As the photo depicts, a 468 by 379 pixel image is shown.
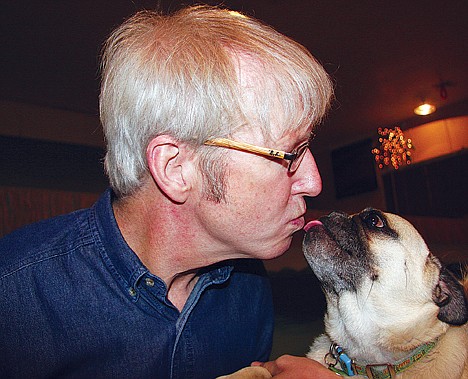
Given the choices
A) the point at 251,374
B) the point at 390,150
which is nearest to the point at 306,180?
the point at 251,374

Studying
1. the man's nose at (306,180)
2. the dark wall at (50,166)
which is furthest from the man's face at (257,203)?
the dark wall at (50,166)

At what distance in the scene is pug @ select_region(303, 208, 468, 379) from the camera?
1.35 metres

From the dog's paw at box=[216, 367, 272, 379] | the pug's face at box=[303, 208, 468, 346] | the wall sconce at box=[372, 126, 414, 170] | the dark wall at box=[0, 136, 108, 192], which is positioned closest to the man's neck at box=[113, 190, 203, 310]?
the dog's paw at box=[216, 367, 272, 379]

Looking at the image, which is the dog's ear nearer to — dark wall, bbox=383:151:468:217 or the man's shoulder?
the man's shoulder

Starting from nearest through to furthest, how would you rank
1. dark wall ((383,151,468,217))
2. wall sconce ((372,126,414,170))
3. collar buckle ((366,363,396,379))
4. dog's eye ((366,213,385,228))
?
collar buckle ((366,363,396,379)) < dog's eye ((366,213,385,228)) < wall sconce ((372,126,414,170)) < dark wall ((383,151,468,217))

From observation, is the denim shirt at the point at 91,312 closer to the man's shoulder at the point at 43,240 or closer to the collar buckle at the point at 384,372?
the man's shoulder at the point at 43,240

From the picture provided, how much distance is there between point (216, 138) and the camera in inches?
41.1

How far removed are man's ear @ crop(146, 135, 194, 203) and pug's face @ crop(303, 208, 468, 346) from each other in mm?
460

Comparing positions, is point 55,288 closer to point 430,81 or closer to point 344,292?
point 344,292

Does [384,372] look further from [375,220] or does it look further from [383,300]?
[375,220]

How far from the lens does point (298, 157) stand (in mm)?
1106

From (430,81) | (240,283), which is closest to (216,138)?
(240,283)

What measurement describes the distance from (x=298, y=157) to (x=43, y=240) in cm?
56

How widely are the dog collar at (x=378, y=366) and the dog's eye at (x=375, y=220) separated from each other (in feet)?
1.12
